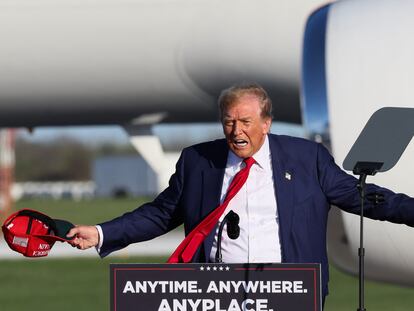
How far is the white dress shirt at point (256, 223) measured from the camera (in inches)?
146

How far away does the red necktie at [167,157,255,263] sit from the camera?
3.71 meters

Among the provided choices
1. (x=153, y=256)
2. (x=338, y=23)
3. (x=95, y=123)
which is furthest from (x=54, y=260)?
(x=338, y=23)

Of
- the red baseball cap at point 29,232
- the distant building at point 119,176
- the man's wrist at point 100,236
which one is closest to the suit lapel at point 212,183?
the man's wrist at point 100,236

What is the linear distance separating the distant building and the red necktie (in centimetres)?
7872

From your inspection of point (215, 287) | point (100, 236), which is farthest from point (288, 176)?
point (100, 236)

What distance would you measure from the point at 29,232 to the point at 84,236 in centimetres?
31

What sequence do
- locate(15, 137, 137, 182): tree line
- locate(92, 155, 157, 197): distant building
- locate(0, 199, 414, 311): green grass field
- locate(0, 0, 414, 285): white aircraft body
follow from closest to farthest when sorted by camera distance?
1. locate(0, 0, 414, 285): white aircraft body
2. locate(0, 199, 414, 311): green grass field
3. locate(92, 155, 157, 197): distant building
4. locate(15, 137, 137, 182): tree line

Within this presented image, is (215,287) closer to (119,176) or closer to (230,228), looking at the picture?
(230,228)

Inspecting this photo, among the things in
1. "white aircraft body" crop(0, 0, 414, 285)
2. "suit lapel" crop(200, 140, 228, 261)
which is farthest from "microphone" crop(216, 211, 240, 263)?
"white aircraft body" crop(0, 0, 414, 285)

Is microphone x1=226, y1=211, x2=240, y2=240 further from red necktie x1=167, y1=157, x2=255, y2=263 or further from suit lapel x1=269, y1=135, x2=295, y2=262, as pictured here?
suit lapel x1=269, y1=135, x2=295, y2=262

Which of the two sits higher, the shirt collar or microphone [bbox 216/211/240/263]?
the shirt collar

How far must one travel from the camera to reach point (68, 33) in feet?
32.8

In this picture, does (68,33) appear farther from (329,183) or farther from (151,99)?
(329,183)

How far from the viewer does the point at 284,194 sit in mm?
3752
